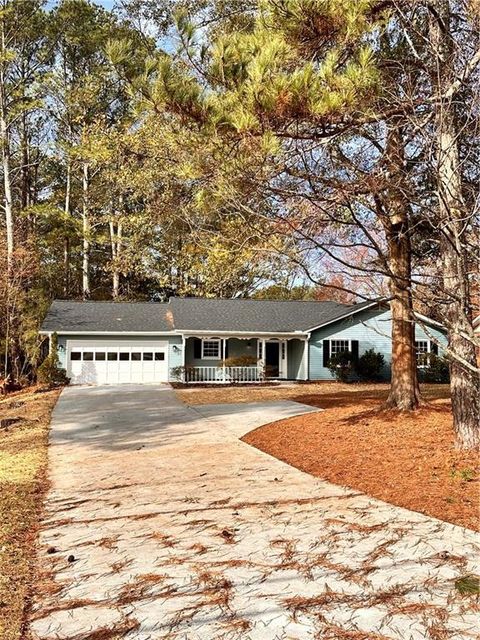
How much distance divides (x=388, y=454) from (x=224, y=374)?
1596 centimetres

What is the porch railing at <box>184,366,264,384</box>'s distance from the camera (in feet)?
76.2

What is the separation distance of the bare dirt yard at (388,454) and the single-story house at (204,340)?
414 inches

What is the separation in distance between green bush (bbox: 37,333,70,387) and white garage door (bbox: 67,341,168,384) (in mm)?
786

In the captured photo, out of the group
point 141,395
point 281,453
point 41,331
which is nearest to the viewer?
point 281,453

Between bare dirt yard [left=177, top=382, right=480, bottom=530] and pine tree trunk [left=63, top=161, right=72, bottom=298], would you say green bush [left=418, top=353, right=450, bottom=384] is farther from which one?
pine tree trunk [left=63, top=161, right=72, bottom=298]

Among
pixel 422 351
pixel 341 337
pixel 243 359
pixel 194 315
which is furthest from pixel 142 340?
pixel 422 351

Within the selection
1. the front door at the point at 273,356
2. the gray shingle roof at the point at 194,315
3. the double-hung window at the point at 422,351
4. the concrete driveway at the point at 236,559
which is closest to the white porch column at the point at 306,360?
the gray shingle roof at the point at 194,315

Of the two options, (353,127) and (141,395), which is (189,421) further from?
(353,127)

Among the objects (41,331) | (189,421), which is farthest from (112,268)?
(189,421)

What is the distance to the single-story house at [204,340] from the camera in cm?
2292

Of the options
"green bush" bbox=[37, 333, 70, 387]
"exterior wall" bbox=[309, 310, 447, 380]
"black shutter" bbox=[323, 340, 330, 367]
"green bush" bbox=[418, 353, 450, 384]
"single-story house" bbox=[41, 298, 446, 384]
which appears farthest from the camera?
"black shutter" bbox=[323, 340, 330, 367]

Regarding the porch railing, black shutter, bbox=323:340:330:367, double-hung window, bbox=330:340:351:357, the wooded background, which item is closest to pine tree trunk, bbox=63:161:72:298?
the porch railing

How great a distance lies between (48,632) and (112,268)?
2472cm

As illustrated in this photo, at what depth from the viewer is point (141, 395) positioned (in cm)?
1748
